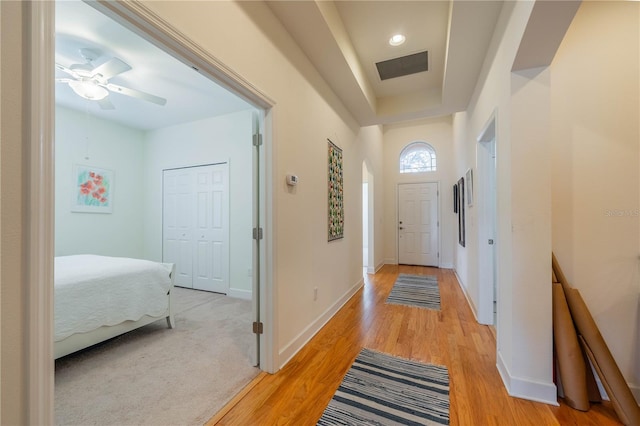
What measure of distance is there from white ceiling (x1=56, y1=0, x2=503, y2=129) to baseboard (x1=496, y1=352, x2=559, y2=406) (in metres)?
2.59

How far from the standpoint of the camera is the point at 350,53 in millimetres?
2613

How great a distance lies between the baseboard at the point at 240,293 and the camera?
3691 mm

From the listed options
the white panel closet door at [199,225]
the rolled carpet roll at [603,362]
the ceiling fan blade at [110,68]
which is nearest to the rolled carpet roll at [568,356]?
the rolled carpet roll at [603,362]

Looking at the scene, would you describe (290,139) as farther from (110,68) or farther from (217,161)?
(217,161)

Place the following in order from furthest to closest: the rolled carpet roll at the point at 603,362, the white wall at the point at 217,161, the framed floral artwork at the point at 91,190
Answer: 1. the white wall at the point at 217,161
2. the framed floral artwork at the point at 91,190
3. the rolled carpet roll at the point at 603,362

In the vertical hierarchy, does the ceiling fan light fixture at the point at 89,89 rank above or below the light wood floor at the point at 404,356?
above

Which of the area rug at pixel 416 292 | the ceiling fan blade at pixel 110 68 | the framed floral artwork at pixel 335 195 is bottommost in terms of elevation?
the area rug at pixel 416 292

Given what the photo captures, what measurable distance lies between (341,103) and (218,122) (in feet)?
6.52

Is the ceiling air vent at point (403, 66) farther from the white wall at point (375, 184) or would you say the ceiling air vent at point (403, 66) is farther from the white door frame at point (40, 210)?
the white door frame at point (40, 210)

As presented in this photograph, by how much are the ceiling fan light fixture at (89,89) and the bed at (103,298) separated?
172 centimetres

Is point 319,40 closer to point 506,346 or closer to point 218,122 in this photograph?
point 218,122

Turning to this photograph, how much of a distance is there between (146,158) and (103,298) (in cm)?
319

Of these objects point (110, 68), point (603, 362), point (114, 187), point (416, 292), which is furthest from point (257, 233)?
point (114, 187)

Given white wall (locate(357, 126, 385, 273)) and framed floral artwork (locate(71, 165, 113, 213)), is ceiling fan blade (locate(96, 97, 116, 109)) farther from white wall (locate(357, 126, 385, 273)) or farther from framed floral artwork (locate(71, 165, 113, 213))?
white wall (locate(357, 126, 385, 273))
